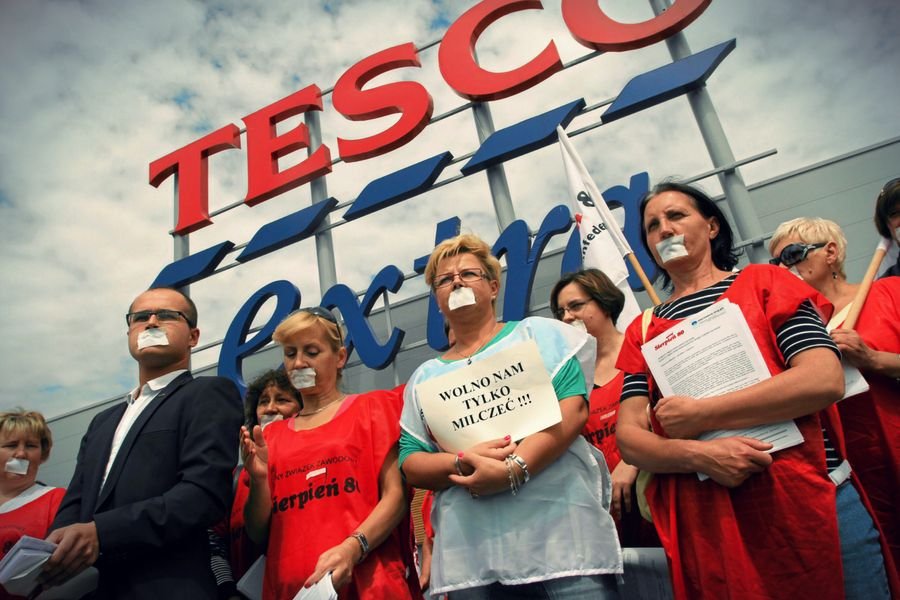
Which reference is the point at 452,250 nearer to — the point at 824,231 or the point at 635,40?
the point at 824,231

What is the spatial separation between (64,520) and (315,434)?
31.4 inches

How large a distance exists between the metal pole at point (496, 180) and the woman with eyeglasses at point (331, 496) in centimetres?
431

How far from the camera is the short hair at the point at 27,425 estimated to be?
2.66 metres

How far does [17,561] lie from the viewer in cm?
143

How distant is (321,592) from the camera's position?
1.39 m

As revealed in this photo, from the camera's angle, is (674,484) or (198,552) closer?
(674,484)

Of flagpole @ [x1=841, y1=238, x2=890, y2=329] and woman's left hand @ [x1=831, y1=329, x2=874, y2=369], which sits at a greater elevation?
flagpole @ [x1=841, y1=238, x2=890, y2=329]

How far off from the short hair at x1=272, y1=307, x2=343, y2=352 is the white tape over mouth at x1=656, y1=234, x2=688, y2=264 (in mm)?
1146

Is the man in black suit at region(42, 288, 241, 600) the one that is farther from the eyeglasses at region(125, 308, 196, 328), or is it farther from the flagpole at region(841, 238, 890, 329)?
the flagpole at region(841, 238, 890, 329)

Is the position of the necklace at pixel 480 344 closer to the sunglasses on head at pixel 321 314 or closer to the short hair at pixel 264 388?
the sunglasses on head at pixel 321 314

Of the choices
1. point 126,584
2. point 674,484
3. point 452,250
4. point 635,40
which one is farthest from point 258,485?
point 635,40

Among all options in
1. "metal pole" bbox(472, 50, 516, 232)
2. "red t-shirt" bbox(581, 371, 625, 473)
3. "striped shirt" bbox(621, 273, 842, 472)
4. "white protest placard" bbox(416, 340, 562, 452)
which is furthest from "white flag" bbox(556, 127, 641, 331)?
"white protest placard" bbox(416, 340, 562, 452)

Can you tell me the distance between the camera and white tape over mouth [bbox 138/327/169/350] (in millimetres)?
1986

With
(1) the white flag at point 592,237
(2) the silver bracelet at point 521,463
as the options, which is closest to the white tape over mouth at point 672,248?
(2) the silver bracelet at point 521,463
